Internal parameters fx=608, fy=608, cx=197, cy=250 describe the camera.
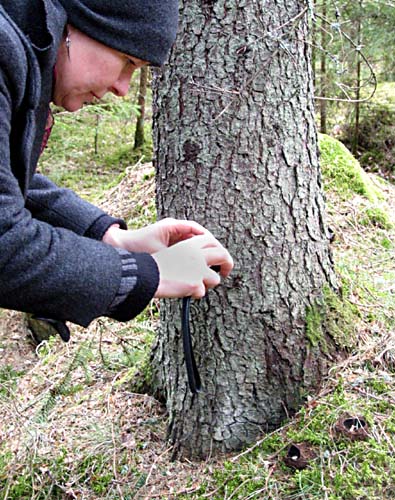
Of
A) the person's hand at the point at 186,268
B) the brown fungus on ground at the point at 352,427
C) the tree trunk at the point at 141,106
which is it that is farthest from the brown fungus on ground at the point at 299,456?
the tree trunk at the point at 141,106

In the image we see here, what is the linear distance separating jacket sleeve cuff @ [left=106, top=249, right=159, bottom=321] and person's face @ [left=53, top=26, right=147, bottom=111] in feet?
1.53

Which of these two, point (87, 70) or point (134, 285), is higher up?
point (87, 70)

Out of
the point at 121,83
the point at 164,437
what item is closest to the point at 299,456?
the point at 164,437

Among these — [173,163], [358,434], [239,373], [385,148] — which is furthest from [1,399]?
[385,148]

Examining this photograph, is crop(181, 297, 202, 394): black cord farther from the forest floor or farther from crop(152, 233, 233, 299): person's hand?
the forest floor

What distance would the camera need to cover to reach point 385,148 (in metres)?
8.55

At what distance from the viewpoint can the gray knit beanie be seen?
5.02ft

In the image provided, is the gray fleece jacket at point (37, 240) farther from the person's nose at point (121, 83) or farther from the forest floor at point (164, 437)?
the forest floor at point (164, 437)

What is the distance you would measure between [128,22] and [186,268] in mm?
675

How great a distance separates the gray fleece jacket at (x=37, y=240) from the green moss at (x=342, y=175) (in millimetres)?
3778

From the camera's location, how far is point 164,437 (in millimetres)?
2736

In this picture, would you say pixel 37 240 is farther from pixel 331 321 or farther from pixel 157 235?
pixel 331 321

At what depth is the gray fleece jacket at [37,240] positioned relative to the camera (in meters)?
1.41

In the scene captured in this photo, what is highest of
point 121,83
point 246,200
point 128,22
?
point 128,22
